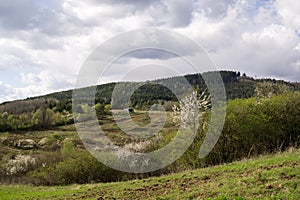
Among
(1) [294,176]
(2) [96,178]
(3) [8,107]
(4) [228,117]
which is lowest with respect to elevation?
(2) [96,178]

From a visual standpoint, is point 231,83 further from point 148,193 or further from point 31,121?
point 148,193

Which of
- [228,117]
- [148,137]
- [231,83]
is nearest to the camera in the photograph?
[228,117]

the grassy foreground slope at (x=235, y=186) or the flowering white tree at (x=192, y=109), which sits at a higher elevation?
the flowering white tree at (x=192, y=109)

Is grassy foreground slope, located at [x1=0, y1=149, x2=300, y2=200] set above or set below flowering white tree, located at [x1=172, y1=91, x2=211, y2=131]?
below

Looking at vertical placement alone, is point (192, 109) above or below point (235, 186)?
above

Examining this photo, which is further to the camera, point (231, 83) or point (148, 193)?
point (231, 83)

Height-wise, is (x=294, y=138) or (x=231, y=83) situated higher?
(x=231, y=83)

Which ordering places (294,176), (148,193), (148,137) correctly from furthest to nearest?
(148,137) < (148,193) < (294,176)

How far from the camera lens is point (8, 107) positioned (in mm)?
145375

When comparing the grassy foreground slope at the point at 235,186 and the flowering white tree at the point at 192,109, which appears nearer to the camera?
the grassy foreground slope at the point at 235,186

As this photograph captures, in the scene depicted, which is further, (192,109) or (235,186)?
(192,109)

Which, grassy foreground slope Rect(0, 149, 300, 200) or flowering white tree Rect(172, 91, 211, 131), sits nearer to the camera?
grassy foreground slope Rect(0, 149, 300, 200)

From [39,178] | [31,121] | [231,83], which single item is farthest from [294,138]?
[231,83]

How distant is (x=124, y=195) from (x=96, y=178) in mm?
21996
